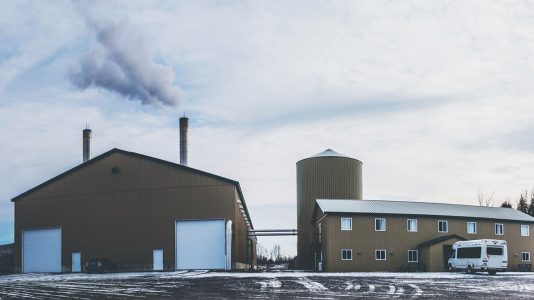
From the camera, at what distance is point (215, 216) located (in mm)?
55312

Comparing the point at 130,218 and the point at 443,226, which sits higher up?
the point at 130,218

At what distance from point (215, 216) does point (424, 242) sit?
1950 centimetres

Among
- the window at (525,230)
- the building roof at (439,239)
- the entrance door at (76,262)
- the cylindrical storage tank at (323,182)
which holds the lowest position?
the entrance door at (76,262)

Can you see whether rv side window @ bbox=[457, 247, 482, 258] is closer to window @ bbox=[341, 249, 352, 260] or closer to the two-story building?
the two-story building

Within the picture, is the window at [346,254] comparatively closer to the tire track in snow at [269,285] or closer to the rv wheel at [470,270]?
the rv wheel at [470,270]

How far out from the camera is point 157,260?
5619cm

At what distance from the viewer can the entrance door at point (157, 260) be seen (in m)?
56.0

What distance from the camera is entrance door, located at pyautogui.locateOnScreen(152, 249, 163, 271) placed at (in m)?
56.0

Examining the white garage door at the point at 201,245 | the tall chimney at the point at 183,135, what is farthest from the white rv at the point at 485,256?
the tall chimney at the point at 183,135

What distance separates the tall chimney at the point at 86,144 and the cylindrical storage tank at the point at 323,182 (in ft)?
75.7

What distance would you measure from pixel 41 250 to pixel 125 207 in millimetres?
10227

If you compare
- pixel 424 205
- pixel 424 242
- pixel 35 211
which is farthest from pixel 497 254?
pixel 35 211

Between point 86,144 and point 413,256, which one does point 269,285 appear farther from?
point 86,144

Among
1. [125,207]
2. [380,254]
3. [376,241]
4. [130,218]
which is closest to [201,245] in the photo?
[130,218]
